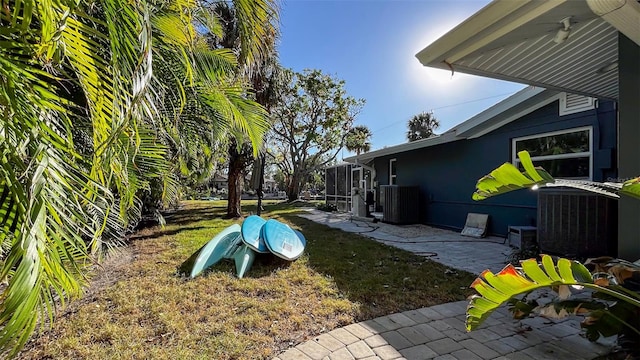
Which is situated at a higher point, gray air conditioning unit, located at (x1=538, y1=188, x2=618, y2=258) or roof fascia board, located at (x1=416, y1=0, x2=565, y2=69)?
roof fascia board, located at (x1=416, y1=0, x2=565, y2=69)

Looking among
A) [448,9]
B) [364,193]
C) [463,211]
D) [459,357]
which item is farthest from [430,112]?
[459,357]

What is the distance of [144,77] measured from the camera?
1.35 m

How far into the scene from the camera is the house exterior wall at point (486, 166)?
5.69m

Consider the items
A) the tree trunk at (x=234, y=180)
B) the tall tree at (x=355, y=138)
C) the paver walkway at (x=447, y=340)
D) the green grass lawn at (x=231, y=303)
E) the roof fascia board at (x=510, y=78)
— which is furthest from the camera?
the tall tree at (x=355, y=138)

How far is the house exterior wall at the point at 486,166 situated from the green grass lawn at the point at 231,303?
3.23 meters

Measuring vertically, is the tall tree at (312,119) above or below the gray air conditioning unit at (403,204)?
above

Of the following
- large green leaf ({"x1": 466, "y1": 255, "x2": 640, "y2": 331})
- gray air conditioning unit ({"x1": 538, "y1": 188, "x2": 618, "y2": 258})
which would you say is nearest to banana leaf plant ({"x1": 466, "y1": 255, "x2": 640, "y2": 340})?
large green leaf ({"x1": 466, "y1": 255, "x2": 640, "y2": 331})

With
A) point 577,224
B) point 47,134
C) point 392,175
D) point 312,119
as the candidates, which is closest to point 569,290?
point 577,224

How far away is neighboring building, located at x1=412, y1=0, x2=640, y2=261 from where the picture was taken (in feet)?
6.75

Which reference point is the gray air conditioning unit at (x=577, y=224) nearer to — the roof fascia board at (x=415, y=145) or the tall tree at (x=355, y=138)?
the roof fascia board at (x=415, y=145)

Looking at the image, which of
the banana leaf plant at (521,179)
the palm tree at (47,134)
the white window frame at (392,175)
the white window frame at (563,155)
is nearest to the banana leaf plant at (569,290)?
the banana leaf plant at (521,179)

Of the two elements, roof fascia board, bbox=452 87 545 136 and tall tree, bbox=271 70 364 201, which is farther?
tall tree, bbox=271 70 364 201

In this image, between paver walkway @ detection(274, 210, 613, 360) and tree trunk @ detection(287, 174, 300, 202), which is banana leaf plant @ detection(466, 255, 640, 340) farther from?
tree trunk @ detection(287, 174, 300, 202)

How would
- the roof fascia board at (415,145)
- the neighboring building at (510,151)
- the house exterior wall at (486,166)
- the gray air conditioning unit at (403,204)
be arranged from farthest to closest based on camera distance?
the gray air conditioning unit at (403,204)
the roof fascia board at (415,145)
the neighboring building at (510,151)
the house exterior wall at (486,166)
